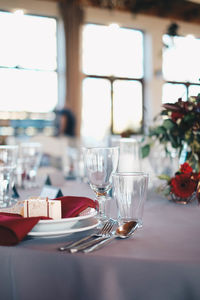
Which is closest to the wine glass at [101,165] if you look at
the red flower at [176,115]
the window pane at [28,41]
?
the red flower at [176,115]

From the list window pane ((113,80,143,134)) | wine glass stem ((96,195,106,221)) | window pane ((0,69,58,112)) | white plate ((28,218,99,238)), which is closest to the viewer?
white plate ((28,218,99,238))

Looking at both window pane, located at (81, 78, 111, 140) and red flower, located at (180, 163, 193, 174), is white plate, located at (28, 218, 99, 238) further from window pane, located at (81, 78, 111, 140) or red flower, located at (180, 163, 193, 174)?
window pane, located at (81, 78, 111, 140)

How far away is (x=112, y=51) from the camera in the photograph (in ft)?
27.1

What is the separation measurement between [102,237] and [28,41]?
6789mm

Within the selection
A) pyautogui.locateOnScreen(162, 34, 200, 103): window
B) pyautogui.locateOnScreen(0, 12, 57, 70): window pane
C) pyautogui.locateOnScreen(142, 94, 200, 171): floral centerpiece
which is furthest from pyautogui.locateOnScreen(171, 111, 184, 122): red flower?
pyautogui.locateOnScreen(162, 34, 200, 103): window

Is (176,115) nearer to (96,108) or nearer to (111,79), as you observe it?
(96,108)

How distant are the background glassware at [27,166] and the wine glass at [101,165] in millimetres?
824

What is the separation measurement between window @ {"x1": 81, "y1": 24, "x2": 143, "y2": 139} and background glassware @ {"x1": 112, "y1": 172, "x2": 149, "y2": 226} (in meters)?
6.77

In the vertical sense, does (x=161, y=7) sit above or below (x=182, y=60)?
above

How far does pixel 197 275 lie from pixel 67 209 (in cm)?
39

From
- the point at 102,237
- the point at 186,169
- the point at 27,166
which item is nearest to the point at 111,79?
the point at 27,166

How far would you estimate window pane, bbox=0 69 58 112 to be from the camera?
22.7ft

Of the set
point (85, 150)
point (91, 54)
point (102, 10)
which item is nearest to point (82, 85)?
point (91, 54)

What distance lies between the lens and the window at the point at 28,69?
6.95m
